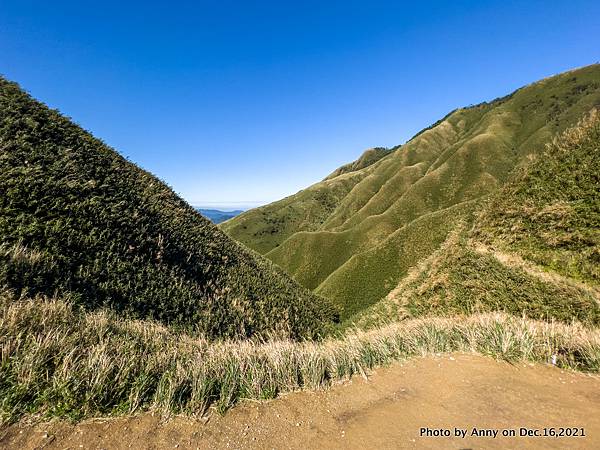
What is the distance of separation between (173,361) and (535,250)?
18786 mm

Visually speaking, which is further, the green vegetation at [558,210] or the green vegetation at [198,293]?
the green vegetation at [558,210]

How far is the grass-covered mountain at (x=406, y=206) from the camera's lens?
1860 inches

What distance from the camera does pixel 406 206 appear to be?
88312mm

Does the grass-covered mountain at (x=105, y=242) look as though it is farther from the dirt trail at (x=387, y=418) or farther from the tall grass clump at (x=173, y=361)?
the dirt trail at (x=387, y=418)

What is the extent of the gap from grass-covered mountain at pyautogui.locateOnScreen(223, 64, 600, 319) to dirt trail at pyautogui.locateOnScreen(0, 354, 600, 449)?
19.9 metres

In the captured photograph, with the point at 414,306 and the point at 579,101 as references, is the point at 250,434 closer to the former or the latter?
the point at 414,306

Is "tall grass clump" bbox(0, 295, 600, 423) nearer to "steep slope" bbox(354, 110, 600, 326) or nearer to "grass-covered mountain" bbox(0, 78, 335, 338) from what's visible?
"grass-covered mountain" bbox(0, 78, 335, 338)

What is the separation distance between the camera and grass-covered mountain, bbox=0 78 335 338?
460 inches

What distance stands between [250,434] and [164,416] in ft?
4.59

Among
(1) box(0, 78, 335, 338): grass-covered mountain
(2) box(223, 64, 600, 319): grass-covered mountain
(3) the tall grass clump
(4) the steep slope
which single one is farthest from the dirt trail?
(2) box(223, 64, 600, 319): grass-covered mountain

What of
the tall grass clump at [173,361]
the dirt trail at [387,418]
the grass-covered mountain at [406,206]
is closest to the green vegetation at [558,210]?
the grass-covered mountain at [406,206]

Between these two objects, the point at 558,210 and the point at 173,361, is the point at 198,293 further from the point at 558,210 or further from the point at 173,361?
the point at 558,210

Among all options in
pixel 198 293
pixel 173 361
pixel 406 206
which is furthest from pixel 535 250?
pixel 406 206

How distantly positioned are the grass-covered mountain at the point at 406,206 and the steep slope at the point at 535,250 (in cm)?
265
